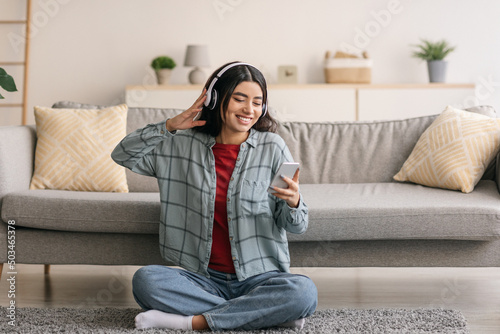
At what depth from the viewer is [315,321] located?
6.51 feet

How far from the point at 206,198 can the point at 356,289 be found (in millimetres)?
1018

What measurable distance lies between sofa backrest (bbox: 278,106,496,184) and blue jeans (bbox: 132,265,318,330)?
988mm

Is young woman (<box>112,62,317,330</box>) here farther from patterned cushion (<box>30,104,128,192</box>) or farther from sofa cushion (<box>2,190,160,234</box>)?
patterned cushion (<box>30,104,128,192</box>)

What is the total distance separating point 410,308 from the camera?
2.21m

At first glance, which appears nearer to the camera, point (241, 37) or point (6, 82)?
point (6, 82)

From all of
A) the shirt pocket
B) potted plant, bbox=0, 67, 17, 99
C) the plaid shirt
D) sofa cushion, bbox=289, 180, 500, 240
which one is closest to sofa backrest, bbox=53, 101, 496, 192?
sofa cushion, bbox=289, 180, 500, 240

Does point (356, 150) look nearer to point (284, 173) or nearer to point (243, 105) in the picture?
point (243, 105)

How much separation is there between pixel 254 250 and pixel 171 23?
3285 mm

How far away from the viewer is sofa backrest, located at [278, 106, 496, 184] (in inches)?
110

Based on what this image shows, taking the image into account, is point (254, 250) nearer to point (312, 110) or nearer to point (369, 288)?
point (369, 288)

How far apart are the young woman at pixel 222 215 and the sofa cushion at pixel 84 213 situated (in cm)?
23

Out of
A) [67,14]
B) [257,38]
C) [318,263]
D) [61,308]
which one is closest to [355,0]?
[257,38]

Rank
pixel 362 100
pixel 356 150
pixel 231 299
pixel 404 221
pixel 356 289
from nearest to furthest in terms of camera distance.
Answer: pixel 231 299, pixel 404 221, pixel 356 289, pixel 356 150, pixel 362 100

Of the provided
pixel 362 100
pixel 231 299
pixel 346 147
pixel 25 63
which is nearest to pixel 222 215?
pixel 231 299
